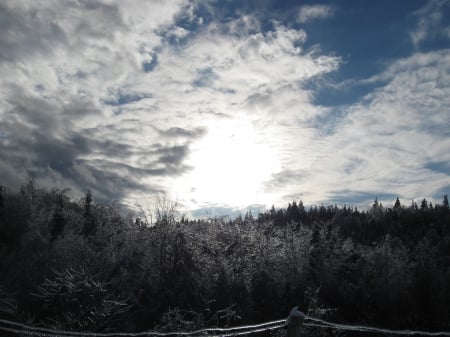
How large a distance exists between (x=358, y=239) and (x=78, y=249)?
71669 mm

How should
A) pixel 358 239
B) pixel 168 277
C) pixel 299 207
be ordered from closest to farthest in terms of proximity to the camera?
pixel 168 277 → pixel 358 239 → pixel 299 207

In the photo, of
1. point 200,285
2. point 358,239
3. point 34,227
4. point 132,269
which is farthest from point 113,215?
point 358,239

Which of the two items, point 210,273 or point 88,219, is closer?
point 210,273

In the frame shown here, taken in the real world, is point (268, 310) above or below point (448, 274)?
below

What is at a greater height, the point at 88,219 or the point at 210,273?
the point at 88,219

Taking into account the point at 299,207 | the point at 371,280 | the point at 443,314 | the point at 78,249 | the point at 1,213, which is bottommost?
the point at 443,314

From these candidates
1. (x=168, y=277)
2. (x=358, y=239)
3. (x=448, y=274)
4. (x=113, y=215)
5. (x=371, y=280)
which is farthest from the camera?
(x=358, y=239)

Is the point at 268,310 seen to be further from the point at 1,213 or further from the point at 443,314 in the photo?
the point at 1,213

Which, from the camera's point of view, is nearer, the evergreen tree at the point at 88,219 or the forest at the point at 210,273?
the forest at the point at 210,273

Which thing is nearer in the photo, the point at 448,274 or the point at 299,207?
the point at 448,274

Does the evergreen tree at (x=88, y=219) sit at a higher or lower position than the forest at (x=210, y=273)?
higher

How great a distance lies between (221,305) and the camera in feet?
155

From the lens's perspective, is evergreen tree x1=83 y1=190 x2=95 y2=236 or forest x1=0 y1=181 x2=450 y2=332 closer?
forest x1=0 y1=181 x2=450 y2=332

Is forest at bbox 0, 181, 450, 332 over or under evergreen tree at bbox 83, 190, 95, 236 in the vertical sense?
under
